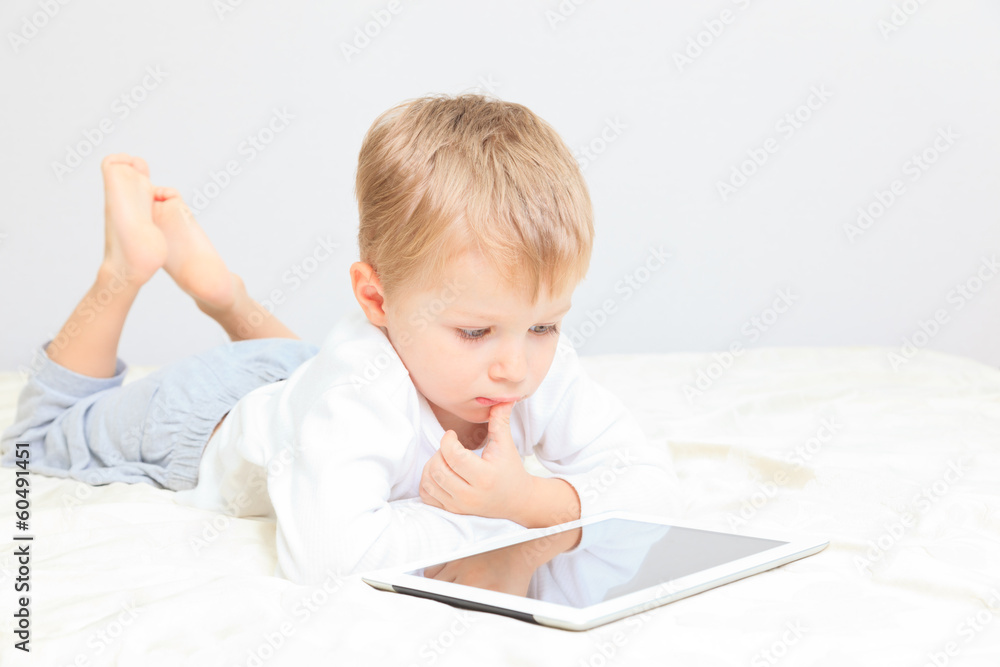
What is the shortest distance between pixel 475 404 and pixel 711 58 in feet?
6.49

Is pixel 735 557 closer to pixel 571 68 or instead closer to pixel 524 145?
pixel 524 145

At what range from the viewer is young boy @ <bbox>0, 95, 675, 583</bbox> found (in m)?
0.80

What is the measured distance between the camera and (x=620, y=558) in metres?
0.69

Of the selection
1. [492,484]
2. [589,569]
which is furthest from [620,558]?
[492,484]

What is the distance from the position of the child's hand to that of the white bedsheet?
7.0 inches

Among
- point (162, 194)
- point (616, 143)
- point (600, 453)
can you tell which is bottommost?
point (600, 453)

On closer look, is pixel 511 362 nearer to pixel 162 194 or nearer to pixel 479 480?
pixel 479 480

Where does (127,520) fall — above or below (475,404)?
below

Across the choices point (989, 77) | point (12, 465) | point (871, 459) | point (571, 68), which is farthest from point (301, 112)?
point (989, 77)

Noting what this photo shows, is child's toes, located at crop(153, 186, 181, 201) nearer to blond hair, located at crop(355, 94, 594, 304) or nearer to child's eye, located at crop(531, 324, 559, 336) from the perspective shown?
blond hair, located at crop(355, 94, 594, 304)

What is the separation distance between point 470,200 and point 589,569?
37cm

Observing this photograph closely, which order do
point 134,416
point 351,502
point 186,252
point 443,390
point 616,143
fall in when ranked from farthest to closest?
point 616,143, point 186,252, point 134,416, point 443,390, point 351,502

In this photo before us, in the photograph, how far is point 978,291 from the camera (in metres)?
2.67

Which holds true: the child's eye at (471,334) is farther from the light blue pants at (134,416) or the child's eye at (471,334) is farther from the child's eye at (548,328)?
the light blue pants at (134,416)
